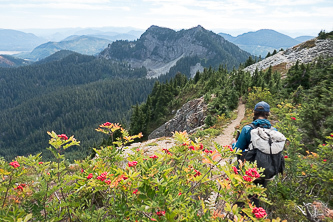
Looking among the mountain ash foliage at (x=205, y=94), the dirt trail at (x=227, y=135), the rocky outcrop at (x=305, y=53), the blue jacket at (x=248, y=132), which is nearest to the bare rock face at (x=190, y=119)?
the mountain ash foliage at (x=205, y=94)

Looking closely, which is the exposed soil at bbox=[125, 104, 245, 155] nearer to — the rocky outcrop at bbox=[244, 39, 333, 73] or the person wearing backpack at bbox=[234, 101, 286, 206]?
the person wearing backpack at bbox=[234, 101, 286, 206]

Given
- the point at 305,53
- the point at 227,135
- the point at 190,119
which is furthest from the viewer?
the point at 305,53

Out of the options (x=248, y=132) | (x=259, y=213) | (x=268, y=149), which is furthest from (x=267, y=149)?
(x=259, y=213)

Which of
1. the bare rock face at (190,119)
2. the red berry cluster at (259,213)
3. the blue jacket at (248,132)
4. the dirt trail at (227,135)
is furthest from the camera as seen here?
the bare rock face at (190,119)

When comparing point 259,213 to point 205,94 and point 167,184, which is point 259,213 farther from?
point 205,94

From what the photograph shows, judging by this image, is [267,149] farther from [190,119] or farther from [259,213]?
[190,119]

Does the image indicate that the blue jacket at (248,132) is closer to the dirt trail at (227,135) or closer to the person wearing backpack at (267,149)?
the person wearing backpack at (267,149)

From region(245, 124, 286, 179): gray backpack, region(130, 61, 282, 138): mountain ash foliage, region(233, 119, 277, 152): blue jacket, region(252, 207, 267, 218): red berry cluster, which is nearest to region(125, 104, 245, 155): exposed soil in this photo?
region(130, 61, 282, 138): mountain ash foliage

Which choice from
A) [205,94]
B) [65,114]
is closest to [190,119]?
[205,94]

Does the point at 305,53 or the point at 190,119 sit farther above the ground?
the point at 305,53

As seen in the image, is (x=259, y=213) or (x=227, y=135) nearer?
(x=259, y=213)

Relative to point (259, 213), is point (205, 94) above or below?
below

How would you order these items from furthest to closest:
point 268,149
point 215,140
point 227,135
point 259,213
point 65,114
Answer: point 65,114
point 227,135
point 215,140
point 268,149
point 259,213

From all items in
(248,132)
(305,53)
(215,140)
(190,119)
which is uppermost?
(305,53)
